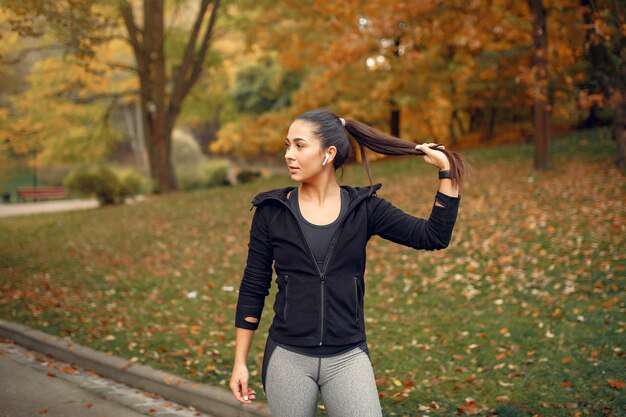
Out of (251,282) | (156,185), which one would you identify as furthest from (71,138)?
(251,282)

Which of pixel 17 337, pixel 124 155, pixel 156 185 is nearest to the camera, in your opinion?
pixel 17 337

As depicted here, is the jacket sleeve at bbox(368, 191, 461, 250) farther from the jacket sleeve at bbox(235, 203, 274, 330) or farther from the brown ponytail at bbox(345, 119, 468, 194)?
the jacket sleeve at bbox(235, 203, 274, 330)

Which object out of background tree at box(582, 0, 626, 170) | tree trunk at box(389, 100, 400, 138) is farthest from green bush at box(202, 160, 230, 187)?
background tree at box(582, 0, 626, 170)

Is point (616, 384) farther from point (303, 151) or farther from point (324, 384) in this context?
point (303, 151)

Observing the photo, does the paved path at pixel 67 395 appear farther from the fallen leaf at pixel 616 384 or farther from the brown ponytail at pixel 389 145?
the brown ponytail at pixel 389 145

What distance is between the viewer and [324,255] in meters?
2.73

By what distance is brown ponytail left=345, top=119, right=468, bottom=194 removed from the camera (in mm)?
2735

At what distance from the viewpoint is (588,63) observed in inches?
609

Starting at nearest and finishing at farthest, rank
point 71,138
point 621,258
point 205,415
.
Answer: point 205,415, point 621,258, point 71,138

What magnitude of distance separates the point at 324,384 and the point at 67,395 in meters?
4.47

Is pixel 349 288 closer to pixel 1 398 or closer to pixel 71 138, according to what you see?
pixel 1 398

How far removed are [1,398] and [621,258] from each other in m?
7.90

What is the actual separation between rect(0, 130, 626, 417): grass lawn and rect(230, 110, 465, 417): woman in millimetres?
3136

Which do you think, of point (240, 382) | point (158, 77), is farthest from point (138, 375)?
point (158, 77)
